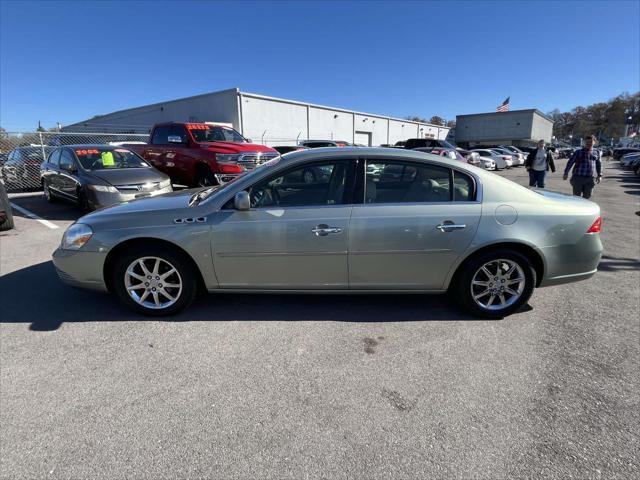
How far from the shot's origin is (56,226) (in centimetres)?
718

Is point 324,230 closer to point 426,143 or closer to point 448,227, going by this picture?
point 448,227

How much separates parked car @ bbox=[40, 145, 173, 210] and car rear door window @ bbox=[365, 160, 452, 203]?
5.18 m

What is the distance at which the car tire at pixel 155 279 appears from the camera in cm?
335

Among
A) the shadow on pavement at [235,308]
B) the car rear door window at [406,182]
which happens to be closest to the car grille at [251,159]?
the shadow on pavement at [235,308]

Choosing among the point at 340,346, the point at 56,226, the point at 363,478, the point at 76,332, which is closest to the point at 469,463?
the point at 363,478

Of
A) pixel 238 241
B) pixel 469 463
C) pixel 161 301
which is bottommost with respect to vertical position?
pixel 469 463

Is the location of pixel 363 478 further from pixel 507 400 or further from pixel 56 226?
pixel 56 226

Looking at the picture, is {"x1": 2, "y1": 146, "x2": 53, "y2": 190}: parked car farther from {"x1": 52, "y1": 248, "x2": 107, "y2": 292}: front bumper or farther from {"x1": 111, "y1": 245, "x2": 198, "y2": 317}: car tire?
{"x1": 111, "y1": 245, "x2": 198, "y2": 317}: car tire

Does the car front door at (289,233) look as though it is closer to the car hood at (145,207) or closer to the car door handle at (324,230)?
the car door handle at (324,230)

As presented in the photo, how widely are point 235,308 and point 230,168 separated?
19.4ft

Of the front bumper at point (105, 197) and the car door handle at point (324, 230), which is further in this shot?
the front bumper at point (105, 197)

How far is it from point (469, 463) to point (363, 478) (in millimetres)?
577

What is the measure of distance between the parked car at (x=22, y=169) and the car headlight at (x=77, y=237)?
11.6m

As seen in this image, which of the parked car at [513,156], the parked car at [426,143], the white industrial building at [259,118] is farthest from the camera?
the parked car at [513,156]
